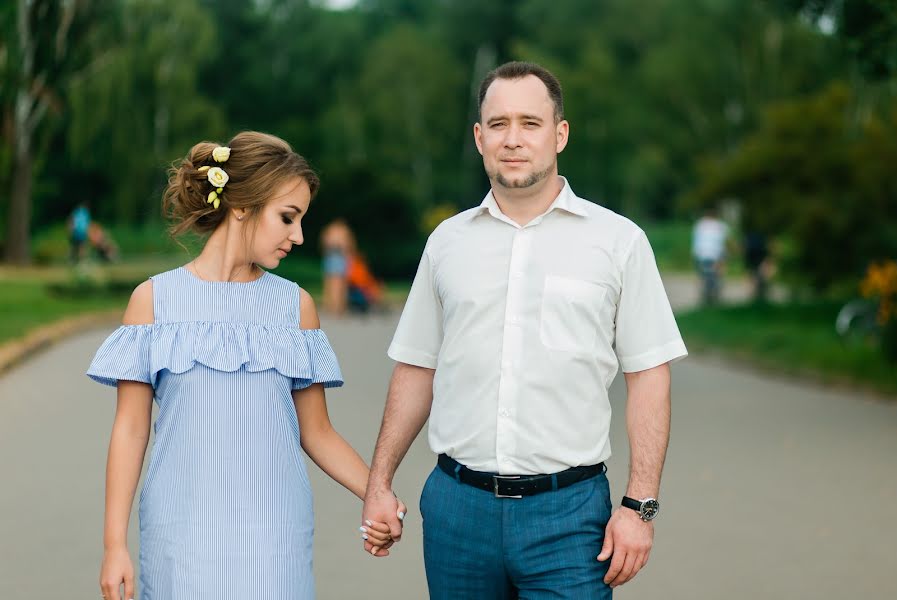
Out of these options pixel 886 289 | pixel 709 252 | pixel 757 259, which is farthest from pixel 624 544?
pixel 757 259

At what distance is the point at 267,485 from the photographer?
3.28m

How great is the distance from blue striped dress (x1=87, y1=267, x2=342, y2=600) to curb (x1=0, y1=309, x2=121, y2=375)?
12553 millimetres

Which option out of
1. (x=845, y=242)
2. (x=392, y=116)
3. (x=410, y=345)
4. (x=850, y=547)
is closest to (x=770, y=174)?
(x=845, y=242)

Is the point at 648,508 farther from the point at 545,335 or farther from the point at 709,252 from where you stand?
the point at 709,252

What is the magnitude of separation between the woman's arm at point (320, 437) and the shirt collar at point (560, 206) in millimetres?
466

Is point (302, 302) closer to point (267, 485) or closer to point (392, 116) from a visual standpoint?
point (267, 485)

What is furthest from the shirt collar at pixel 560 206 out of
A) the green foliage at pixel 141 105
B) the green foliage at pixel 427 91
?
the green foliage at pixel 427 91

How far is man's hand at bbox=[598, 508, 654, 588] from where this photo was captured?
328cm

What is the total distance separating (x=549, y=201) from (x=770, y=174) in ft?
72.9

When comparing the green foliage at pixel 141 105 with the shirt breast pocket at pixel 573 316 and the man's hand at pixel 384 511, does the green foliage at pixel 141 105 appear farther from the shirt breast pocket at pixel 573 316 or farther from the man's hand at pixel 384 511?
the shirt breast pocket at pixel 573 316

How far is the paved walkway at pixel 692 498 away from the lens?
6359mm

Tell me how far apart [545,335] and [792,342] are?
15.8 meters

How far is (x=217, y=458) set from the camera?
3273 mm

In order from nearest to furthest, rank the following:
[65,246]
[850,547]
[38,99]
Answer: [850,547]
[38,99]
[65,246]
